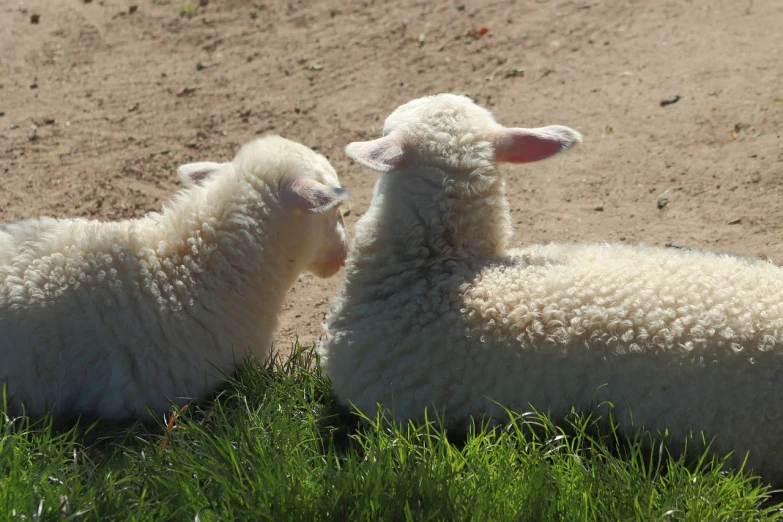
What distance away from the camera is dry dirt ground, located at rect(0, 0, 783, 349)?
5.91m

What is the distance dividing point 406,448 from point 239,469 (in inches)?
24.3

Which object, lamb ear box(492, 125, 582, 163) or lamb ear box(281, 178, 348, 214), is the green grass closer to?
lamb ear box(281, 178, 348, 214)

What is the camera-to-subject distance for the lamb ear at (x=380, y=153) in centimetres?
361

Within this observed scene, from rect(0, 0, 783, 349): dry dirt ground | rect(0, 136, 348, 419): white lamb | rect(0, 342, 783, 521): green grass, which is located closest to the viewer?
rect(0, 342, 783, 521): green grass

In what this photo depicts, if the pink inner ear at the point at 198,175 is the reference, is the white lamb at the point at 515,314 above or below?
below

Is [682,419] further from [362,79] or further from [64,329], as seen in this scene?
[362,79]

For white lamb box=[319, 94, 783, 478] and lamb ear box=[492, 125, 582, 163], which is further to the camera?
lamb ear box=[492, 125, 582, 163]

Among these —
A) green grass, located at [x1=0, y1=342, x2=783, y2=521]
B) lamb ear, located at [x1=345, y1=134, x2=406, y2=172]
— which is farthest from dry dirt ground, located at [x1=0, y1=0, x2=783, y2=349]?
green grass, located at [x1=0, y1=342, x2=783, y2=521]

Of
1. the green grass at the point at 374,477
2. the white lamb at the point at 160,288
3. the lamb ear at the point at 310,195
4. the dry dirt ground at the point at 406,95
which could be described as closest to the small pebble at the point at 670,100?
the dry dirt ground at the point at 406,95

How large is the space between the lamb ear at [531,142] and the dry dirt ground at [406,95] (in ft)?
5.49

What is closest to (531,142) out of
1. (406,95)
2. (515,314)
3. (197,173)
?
(515,314)

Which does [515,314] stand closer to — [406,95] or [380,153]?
[380,153]

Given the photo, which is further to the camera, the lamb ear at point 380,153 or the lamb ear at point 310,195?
the lamb ear at point 310,195

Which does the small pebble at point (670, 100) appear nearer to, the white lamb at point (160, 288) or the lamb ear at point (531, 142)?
the lamb ear at point (531, 142)
